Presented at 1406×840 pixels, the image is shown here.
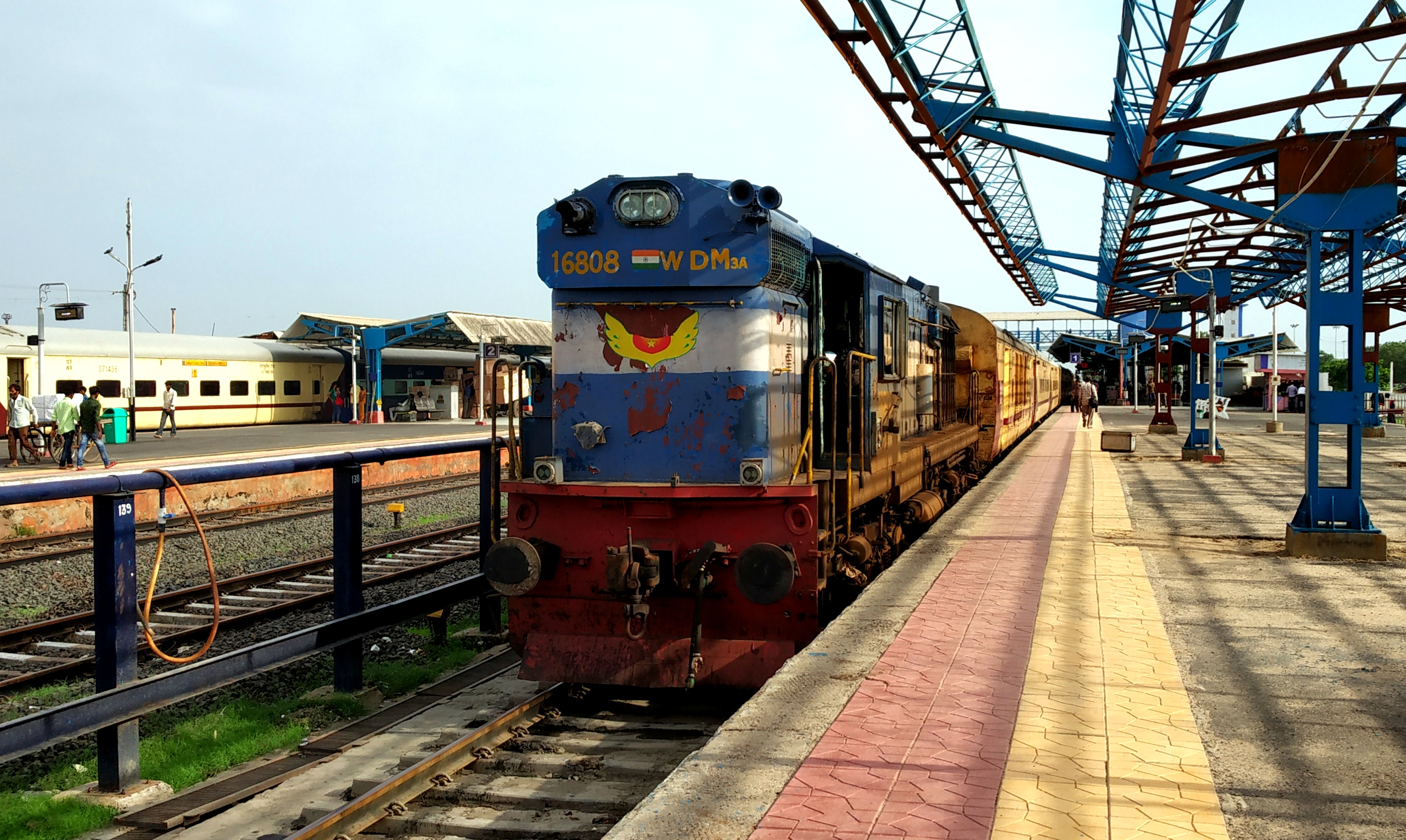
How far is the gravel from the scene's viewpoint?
9859mm

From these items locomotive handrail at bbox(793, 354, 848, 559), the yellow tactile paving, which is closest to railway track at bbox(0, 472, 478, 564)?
locomotive handrail at bbox(793, 354, 848, 559)

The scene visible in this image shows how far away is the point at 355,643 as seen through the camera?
7004 mm

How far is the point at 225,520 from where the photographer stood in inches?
604

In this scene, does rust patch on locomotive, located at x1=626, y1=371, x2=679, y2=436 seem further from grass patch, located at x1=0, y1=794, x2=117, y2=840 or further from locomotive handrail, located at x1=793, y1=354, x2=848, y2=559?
grass patch, located at x1=0, y1=794, x2=117, y2=840

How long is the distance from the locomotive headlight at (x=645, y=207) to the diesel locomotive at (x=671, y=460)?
1 cm

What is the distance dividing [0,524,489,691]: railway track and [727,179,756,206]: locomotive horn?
18.0 feet

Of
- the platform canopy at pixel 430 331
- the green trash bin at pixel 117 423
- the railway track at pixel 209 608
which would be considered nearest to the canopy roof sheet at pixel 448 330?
the platform canopy at pixel 430 331

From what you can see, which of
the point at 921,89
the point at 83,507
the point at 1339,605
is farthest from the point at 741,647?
the point at 83,507

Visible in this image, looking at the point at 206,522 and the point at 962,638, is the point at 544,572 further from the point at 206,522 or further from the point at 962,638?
the point at 206,522

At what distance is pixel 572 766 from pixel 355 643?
2.30 meters

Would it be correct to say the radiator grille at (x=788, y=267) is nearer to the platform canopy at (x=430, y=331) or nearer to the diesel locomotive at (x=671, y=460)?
the diesel locomotive at (x=671, y=460)

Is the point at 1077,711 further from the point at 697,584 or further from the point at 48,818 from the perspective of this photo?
the point at 48,818

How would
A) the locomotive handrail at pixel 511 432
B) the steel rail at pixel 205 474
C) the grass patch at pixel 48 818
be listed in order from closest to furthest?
the steel rail at pixel 205 474 < the grass patch at pixel 48 818 < the locomotive handrail at pixel 511 432

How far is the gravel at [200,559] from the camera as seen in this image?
9859 mm
